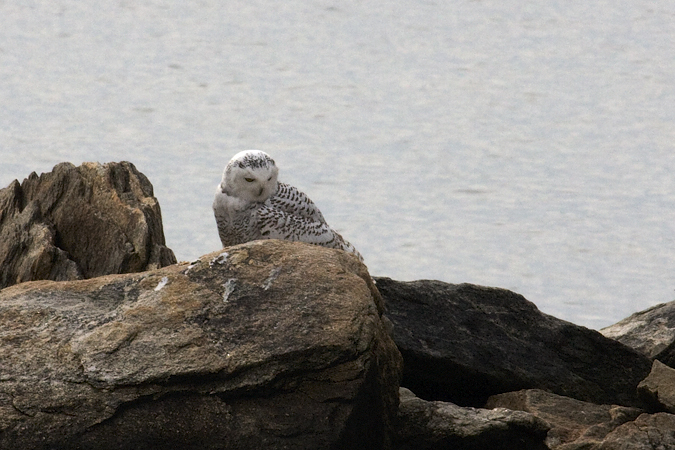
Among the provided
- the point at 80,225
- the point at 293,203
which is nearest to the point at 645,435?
the point at 293,203

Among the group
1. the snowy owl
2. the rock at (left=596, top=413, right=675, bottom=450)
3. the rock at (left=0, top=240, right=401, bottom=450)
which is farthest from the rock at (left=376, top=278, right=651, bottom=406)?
the rock at (left=0, top=240, right=401, bottom=450)

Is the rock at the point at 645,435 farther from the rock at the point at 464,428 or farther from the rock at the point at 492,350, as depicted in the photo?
the rock at the point at 492,350

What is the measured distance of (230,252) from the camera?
15.5 ft

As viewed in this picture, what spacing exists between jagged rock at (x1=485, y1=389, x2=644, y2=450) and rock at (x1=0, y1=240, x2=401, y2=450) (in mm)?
1072

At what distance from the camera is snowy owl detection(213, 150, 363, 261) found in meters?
5.68

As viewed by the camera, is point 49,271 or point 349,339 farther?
point 49,271

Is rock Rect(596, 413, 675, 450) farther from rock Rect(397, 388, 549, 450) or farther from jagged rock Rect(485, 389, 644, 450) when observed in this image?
rock Rect(397, 388, 549, 450)

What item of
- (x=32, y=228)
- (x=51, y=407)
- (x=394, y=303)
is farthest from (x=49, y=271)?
(x=394, y=303)

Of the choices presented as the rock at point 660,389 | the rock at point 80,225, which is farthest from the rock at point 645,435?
the rock at point 80,225

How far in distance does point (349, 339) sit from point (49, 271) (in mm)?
2043

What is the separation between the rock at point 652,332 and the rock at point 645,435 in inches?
47.4

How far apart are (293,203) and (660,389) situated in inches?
88.4

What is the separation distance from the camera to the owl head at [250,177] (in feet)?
18.5

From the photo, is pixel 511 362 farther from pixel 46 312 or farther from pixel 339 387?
pixel 46 312
